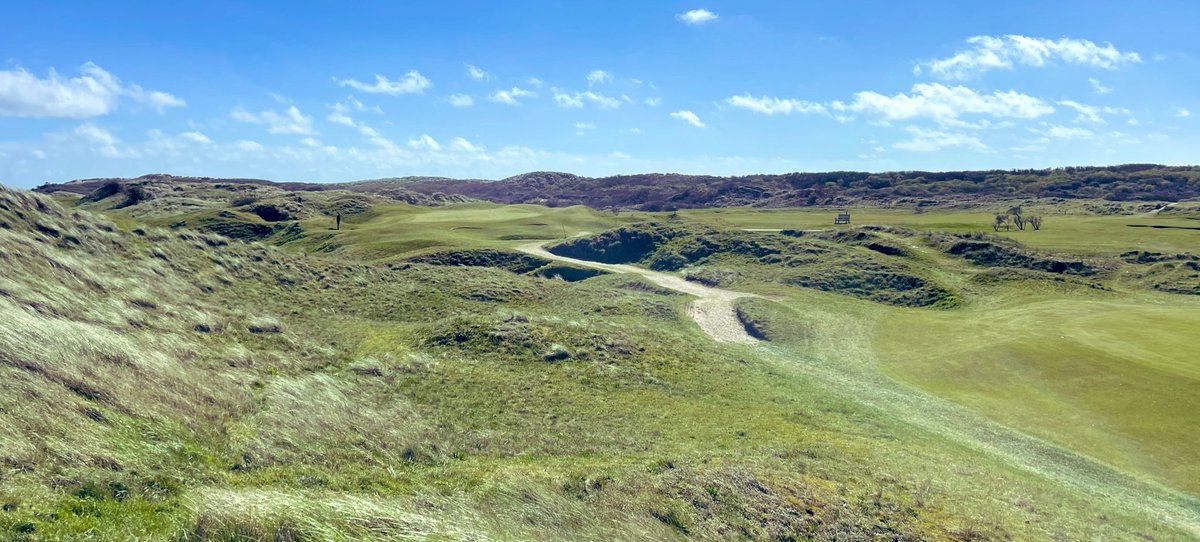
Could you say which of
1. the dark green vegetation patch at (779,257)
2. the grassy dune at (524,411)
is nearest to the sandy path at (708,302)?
the grassy dune at (524,411)

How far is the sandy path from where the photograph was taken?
4500 centimetres

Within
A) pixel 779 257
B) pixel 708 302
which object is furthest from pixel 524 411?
pixel 779 257

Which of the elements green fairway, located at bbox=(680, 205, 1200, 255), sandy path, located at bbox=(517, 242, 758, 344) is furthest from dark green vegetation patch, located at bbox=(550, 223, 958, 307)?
green fairway, located at bbox=(680, 205, 1200, 255)

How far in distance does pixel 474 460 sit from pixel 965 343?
34.9 metres

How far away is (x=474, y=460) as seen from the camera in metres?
18.2

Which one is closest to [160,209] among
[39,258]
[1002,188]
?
[39,258]

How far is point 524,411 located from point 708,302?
33.1 metres

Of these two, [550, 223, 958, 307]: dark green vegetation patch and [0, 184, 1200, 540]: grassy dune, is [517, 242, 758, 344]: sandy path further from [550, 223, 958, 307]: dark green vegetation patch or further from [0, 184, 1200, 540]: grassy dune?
[550, 223, 958, 307]: dark green vegetation patch

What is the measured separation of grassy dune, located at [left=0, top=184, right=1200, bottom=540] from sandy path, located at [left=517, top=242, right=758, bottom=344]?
222cm

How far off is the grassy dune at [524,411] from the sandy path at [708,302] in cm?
222

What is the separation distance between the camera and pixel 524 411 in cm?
2359

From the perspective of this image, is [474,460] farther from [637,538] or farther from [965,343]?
[965,343]

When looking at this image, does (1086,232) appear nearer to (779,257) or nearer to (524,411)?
(779,257)

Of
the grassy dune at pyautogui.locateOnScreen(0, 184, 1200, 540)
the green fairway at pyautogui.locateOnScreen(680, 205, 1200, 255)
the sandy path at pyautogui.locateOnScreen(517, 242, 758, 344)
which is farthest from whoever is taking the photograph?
the green fairway at pyautogui.locateOnScreen(680, 205, 1200, 255)
